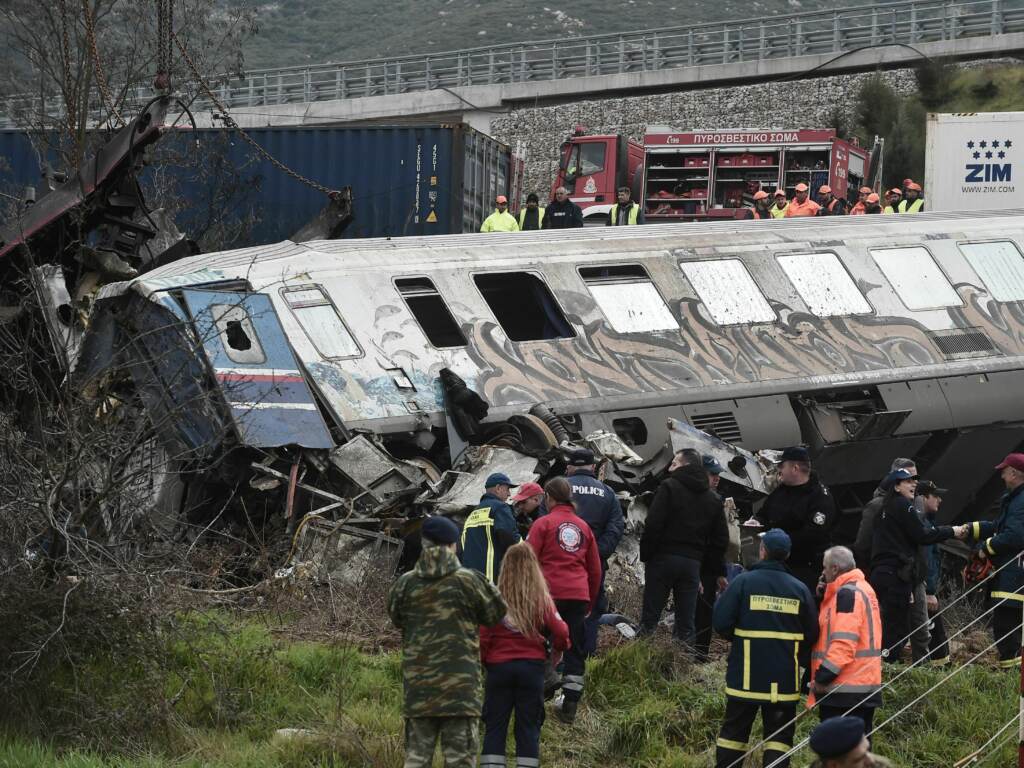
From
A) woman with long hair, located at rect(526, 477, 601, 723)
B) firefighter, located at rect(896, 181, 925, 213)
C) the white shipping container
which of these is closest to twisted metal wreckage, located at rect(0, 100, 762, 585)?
woman with long hair, located at rect(526, 477, 601, 723)

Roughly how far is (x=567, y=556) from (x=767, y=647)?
162 centimetres

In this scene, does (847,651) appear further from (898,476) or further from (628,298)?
(628,298)

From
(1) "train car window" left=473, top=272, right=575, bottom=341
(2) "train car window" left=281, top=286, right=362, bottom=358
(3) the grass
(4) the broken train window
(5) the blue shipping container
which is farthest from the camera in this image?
(5) the blue shipping container

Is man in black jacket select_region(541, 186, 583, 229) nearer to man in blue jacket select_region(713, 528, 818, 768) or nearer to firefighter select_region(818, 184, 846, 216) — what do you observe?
firefighter select_region(818, 184, 846, 216)

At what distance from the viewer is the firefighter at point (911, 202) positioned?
24.8 metres

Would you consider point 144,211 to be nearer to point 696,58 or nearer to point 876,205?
point 876,205

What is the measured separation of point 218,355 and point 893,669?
240 inches

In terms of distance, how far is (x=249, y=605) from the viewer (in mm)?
12602

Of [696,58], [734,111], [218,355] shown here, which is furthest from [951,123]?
[696,58]

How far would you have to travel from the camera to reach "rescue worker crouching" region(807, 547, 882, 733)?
8719 millimetres

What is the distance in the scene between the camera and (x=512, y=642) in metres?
8.57

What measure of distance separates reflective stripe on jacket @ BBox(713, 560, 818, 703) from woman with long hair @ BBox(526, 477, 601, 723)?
4.36 ft

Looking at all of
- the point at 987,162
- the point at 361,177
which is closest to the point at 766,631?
the point at 987,162

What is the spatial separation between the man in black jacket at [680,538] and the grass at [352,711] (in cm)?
37
